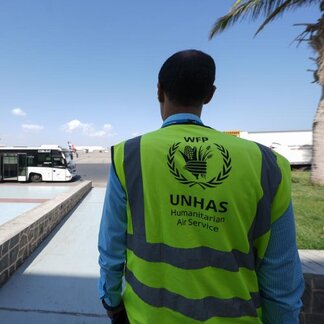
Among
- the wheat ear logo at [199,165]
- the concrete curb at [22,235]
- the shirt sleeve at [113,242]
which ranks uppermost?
the wheat ear logo at [199,165]

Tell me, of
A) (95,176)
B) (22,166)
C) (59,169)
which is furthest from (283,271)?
(95,176)

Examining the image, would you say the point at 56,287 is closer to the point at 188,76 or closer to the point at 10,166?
the point at 188,76

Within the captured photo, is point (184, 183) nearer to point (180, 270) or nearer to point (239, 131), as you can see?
point (180, 270)

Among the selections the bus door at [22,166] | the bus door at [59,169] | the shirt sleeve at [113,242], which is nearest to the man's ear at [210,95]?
the shirt sleeve at [113,242]

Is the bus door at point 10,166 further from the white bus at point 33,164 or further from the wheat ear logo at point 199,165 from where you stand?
the wheat ear logo at point 199,165

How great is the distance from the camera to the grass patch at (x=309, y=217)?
4.88m

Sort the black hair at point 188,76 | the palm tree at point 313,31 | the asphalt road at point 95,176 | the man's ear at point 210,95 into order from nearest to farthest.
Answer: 1. the black hair at point 188,76
2. the man's ear at point 210,95
3. the palm tree at point 313,31
4. the asphalt road at point 95,176

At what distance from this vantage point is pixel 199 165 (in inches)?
46.3

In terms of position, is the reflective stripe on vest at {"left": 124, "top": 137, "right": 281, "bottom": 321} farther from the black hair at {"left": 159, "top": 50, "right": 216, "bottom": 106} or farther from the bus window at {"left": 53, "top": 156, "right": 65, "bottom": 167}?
the bus window at {"left": 53, "top": 156, "right": 65, "bottom": 167}

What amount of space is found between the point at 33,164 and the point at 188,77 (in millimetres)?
21318

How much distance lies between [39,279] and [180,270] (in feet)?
12.4

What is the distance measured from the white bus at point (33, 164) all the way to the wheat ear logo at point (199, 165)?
799 inches

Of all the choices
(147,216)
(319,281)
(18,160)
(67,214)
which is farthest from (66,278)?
(18,160)

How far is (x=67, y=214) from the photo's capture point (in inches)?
346
